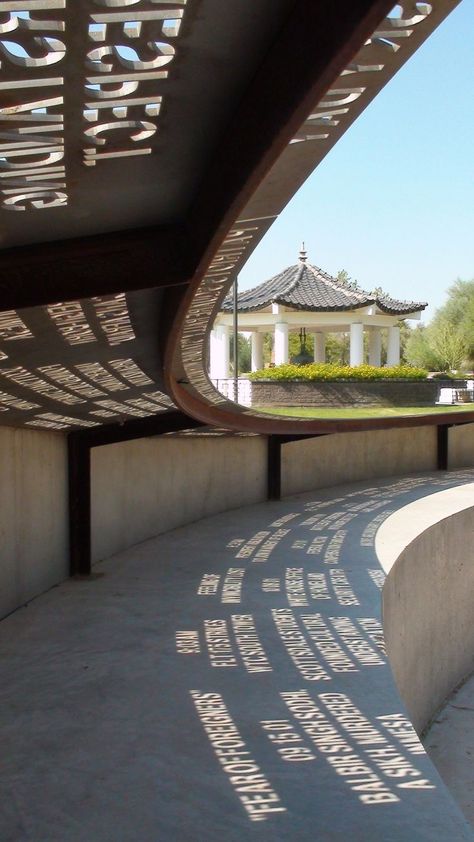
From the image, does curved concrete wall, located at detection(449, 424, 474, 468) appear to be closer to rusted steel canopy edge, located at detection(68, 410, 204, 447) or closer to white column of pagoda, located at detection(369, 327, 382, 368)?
white column of pagoda, located at detection(369, 327, 382, 368)

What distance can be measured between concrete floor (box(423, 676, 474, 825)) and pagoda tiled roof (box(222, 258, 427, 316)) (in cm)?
1817

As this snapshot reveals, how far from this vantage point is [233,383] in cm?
2653

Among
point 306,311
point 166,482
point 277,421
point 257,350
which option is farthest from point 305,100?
point 257,350

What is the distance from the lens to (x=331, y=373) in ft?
95.0

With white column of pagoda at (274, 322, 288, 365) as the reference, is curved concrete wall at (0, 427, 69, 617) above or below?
below

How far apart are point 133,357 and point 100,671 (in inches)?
101

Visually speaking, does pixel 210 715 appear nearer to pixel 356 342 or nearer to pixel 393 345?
pixel 356 342

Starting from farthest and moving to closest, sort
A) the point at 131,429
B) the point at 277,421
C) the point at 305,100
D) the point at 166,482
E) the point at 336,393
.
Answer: the point at 336,393, the point at 166,482, the point at 277,421, the point at 131,429, the point at 305,100

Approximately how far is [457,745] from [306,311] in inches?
820

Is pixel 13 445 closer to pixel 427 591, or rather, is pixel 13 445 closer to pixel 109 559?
pixel 109 559

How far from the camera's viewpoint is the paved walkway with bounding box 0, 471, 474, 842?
14.3 feet

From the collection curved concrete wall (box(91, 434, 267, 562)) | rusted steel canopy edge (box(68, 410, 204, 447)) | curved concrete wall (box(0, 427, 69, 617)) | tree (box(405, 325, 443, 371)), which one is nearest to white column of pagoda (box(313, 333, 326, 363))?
tree (box(405, 325, 443, 371))

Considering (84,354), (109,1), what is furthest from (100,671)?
(109,1)

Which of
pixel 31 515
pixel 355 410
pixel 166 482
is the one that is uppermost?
pixel 355 410
